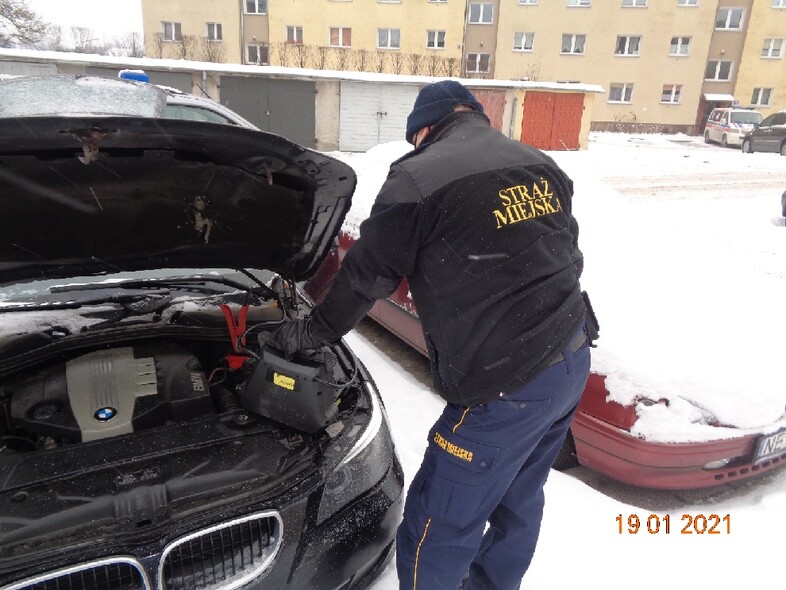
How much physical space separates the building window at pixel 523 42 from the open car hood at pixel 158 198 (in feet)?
103

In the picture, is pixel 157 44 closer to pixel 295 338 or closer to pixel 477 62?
pixel 477 62

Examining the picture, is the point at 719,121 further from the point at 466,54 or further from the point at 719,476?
the point at 719,476

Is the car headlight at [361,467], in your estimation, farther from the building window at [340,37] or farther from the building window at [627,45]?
the building window at [627,45]

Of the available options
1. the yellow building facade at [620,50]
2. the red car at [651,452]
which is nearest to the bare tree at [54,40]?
the yellow building facade at [620,50]

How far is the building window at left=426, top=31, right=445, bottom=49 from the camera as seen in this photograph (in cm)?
2883

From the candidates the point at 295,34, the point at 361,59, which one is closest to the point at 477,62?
the point at 361,59

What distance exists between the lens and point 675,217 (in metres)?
9.05

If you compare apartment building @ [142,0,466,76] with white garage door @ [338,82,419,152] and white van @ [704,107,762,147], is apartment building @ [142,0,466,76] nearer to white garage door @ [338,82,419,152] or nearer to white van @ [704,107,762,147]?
white garage door @ [338,82,419,152]

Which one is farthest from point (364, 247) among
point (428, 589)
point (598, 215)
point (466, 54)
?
point (466, 54)

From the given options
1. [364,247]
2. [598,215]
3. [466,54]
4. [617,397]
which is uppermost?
[466,54]

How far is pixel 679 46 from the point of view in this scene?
2911 centimetres

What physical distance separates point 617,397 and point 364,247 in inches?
57.2

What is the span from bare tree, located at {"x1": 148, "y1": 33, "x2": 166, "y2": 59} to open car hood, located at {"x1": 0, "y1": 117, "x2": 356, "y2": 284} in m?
32.0

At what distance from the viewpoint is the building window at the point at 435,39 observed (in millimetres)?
28828
